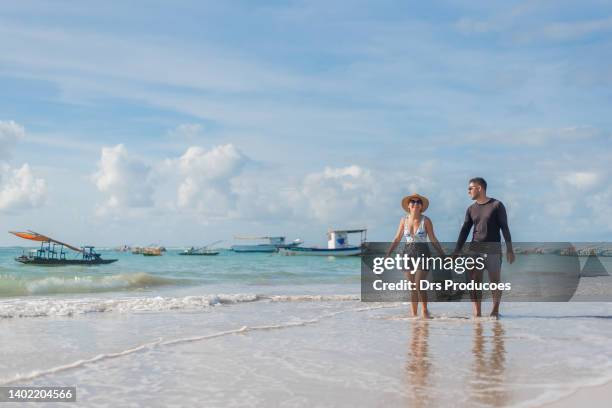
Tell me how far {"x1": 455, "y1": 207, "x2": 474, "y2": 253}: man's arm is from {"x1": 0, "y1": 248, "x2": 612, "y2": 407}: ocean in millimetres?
1172

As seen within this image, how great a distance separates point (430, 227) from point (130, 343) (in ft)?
15.6

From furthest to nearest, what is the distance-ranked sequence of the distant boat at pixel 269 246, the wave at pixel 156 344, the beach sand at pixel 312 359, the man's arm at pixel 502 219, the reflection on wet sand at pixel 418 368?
the distant boat at pixel 269 246
the man's arm at pixel 502 219
the wave at pixel 156 344
the beach sand at pixel 312 359
the reflection on wet sand at pixel 418 368

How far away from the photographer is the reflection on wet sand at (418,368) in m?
4.66

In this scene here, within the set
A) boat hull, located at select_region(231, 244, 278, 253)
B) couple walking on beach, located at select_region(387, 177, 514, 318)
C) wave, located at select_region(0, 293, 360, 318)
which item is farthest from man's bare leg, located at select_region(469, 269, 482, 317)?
boat hull, located at select_region(231, 244, 278, 253)

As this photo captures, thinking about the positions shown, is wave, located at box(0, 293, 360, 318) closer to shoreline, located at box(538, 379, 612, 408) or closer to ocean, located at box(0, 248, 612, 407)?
ocean, located at box(0, 248, 612, 407)

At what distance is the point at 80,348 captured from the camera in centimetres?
704

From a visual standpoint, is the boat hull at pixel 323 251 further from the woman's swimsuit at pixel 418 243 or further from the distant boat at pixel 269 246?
the woman's swimsuit at pixel 418 243

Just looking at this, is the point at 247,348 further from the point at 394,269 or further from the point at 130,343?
the point at 394,269

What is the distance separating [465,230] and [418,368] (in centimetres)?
408

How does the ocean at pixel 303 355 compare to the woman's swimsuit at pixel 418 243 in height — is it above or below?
below

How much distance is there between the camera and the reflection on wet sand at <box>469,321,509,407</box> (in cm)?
466

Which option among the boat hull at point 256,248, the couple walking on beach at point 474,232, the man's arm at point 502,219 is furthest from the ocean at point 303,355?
the boat hull at point 256,248

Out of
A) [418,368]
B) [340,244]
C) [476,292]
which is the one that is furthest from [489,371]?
[340,244]

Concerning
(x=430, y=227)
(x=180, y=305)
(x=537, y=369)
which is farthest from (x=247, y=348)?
(x=180, y=305)
